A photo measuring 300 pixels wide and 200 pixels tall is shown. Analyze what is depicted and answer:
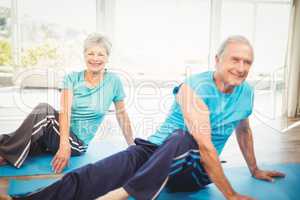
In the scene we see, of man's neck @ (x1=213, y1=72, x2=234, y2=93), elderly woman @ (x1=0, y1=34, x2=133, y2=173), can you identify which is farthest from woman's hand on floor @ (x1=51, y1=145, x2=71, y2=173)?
man's neck @ (x1=213, y1=72, x2=234, y2=93)

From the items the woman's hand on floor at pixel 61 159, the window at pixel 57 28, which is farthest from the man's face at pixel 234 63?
the woman's hand on floor at pixel 61 159

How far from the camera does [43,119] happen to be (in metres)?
1.80

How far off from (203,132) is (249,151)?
457mm

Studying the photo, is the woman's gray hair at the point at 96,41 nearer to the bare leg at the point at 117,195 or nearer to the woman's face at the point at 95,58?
the woman's face at the point at 95,58

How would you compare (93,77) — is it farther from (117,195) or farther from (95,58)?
(117,195)

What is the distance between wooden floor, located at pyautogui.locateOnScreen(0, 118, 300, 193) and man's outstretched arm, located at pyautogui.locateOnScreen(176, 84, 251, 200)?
43 cm

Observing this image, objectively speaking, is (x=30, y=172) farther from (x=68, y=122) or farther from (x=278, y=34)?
(x=278, y=34)

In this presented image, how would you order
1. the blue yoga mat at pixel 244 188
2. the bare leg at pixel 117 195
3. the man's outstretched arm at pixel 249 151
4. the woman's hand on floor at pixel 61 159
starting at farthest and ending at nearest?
the woman's hand on floor at pixel 61 159
the man's outstretched arm at pixel 249 151
the blue yoga mat at pixel 244 188
the bare leg at pixel 117 195

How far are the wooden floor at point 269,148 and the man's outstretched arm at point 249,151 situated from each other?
0.10 meters

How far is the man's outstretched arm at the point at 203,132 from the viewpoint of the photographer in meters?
1.31

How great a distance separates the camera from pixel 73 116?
1857mm

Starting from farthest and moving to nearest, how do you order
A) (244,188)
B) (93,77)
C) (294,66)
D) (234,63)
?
(294,66)
(93,77)
(244,188)
(234,63)

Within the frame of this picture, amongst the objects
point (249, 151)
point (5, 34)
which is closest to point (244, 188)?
point (249, 151)

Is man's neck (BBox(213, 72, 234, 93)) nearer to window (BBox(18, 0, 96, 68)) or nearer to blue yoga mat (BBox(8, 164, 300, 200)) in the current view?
blue yoga mat (BBox(8, 164, 300, 200))
